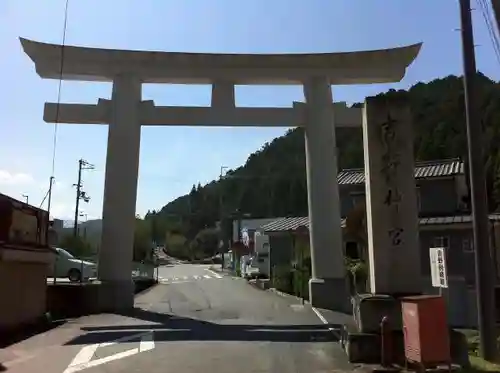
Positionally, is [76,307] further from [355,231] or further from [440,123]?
[440,123]

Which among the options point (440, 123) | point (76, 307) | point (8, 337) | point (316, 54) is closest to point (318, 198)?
point (316, 54)

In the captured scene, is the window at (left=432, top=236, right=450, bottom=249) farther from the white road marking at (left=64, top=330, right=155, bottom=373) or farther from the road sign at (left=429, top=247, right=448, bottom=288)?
the white road marking at (left=64, top=330, right=155, bottom=373)

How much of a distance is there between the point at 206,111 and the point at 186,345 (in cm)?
973

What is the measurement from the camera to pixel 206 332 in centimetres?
1462

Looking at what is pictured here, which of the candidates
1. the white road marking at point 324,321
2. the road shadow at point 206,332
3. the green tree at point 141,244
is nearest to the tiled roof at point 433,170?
the white road marking at point 324,321

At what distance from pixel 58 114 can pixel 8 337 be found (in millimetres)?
8303

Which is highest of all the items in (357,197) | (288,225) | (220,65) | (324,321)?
(220,65)

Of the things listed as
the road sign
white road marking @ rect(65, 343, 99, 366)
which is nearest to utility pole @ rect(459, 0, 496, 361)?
the road sign

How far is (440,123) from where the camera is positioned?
4978 cm

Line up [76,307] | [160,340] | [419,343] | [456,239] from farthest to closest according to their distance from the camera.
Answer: [456,239]
[76,307]
[160,340]
[419,343]

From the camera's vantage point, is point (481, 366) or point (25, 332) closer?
point (481, 366)

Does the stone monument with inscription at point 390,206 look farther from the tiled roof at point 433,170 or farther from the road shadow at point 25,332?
the tiled roof at point 433,170

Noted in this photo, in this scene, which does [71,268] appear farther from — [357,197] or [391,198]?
[391,198]

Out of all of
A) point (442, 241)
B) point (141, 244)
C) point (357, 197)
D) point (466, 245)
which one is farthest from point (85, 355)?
point (141, 244)
